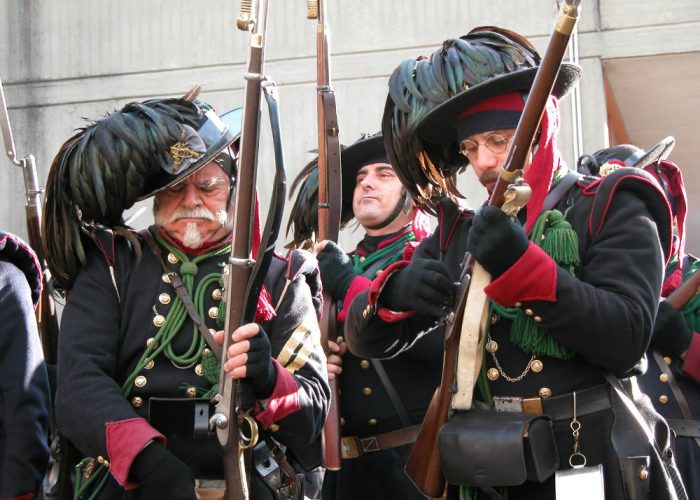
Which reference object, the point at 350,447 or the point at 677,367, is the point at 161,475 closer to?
the point at 350,447

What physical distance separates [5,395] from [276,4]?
496 centimetres

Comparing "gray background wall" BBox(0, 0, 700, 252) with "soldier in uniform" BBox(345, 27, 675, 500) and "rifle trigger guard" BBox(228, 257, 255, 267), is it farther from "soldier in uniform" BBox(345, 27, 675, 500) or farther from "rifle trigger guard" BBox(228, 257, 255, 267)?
"rifle trigger guard" BBox(228, 257, 255, 267)

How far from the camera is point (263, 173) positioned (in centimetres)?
823

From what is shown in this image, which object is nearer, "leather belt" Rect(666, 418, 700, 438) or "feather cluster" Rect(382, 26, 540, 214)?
"feather cluster" Rect(382, 26, 540, 214)

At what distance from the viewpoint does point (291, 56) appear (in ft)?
27.5

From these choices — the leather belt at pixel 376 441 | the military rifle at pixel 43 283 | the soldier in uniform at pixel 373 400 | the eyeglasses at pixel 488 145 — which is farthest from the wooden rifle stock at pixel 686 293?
the military rifle at pixel 43 283

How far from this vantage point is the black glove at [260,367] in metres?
3.43

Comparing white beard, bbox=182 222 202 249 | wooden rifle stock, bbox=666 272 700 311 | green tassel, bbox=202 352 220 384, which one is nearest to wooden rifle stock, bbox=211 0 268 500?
green tassel, bbox=202 352 220 384

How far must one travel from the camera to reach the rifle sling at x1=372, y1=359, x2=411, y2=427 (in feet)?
15.7

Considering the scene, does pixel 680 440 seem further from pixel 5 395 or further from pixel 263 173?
pixel 263 173

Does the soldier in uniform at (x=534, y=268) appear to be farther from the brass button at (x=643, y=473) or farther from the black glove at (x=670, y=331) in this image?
the black glove at (x=670, y=331)

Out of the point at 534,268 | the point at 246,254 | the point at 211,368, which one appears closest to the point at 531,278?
the point at 534,268

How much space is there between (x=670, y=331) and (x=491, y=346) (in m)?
1.44

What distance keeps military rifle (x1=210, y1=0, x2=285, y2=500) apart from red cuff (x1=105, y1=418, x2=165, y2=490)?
0.22 m
